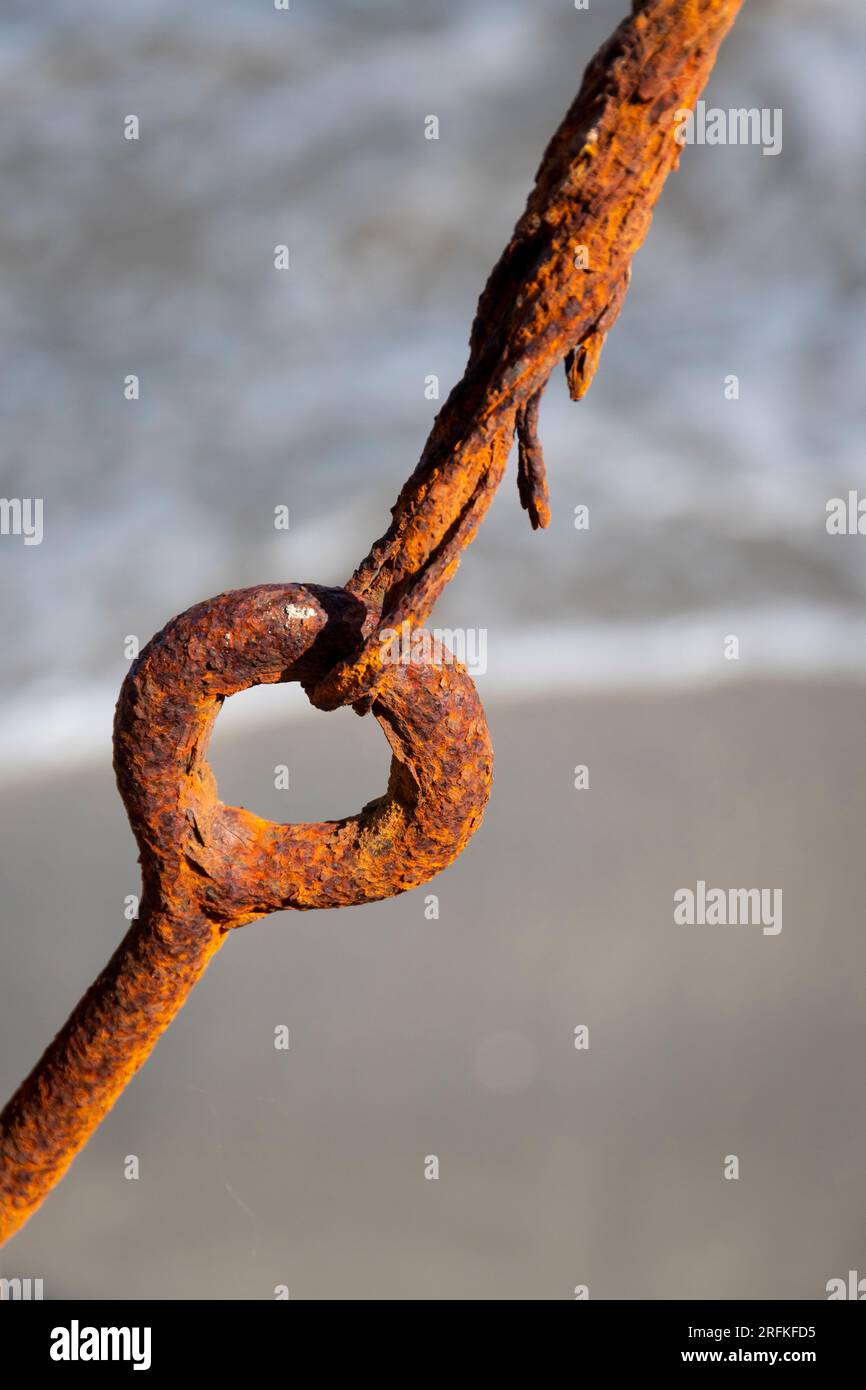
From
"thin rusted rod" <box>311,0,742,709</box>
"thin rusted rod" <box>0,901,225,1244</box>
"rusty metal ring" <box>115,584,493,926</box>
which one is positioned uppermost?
"thin rusted rod" <box>311,0,742,709</box>

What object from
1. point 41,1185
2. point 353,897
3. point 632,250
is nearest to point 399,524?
point 632,250

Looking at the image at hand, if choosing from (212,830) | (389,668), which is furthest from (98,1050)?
(389,668)

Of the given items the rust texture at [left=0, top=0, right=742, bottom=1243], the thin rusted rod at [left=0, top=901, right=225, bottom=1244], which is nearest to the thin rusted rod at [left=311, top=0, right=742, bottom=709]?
the rust texture at [left=0, top=0, right=742, bottom=1243]

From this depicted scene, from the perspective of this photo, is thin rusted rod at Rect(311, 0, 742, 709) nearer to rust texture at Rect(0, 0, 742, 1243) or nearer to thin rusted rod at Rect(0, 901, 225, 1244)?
rust texture at Rect(0, 0, 742, 1243)

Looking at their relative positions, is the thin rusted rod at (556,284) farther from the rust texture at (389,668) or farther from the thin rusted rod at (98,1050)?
the thin rusted rod at (98,1050)

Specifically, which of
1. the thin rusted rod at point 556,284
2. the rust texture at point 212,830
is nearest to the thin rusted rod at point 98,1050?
the rust texture at point 212,830

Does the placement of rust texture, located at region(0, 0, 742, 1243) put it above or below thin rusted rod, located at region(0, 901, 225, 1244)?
above

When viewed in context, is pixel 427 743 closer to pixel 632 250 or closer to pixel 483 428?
pixel 483 428

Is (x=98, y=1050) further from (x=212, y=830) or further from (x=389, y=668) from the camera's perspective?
(x=389, y=668)
